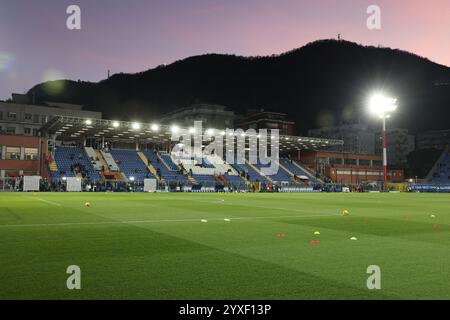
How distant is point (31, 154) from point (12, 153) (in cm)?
240

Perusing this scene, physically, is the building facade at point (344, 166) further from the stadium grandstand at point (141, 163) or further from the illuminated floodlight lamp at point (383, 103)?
the illuminated floodlight lamp at point (383, 103)

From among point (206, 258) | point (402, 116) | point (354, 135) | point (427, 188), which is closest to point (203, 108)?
point (354, 135)

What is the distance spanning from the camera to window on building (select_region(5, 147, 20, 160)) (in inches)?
2276

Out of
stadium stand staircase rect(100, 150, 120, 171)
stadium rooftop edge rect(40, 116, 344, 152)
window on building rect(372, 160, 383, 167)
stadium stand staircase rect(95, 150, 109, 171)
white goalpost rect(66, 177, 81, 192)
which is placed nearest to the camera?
white goalpost rect(66, 177, 81, 192)

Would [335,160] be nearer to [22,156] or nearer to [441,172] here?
[441,172]

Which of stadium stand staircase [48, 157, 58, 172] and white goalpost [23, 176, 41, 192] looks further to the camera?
stadium stand staircase [48, 157, 58, 172]

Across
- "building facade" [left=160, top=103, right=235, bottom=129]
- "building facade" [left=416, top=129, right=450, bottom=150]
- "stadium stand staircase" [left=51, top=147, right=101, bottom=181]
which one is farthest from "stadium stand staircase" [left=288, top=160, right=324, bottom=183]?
"building facade" [left=416, top=129, right=450, bottom=150]

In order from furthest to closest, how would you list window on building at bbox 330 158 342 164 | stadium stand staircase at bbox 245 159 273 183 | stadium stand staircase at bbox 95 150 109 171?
window on building at bbox 330 158 342 164 → stadium stand staircase at bbox 245 159 273 183 → stadium stand staircase at bbox 95 150 109 171

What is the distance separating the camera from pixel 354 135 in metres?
139

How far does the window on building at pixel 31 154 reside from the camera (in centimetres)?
5894

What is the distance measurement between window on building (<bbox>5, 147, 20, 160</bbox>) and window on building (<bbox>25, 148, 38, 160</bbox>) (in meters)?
1.13

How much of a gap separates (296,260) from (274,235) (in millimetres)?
3733

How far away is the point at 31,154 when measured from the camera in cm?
5928

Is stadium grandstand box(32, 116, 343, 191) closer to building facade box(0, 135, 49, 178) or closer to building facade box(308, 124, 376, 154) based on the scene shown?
building facade box(0, 135, 49, 178)
